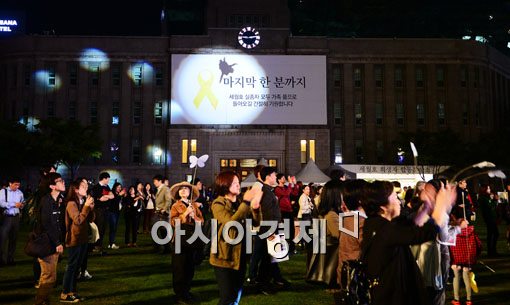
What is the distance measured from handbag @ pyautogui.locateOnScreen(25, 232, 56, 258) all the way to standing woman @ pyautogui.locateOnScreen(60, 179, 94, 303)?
0.65 metres

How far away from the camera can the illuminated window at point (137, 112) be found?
5374cm

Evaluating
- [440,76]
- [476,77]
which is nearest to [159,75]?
[440,76]

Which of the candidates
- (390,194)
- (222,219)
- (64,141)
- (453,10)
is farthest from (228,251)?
(453,10)

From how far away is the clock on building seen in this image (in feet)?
169

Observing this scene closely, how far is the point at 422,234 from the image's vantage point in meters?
3.54

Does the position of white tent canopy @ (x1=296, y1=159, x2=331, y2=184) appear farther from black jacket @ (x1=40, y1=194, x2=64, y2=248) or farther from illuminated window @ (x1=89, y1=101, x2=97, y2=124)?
illuminated window @ (x1=89, y1=101, x2=97, y2=124)

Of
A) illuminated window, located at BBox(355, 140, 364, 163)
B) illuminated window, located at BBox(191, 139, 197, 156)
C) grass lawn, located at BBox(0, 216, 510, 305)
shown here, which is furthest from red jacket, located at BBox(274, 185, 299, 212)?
illuminated window, located at BBox(355, 140, 364, 163)

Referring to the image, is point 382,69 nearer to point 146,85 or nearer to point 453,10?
point 146,85

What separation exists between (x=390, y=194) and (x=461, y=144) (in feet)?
159

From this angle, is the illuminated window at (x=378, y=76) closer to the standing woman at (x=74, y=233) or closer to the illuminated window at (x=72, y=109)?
the illuminated window at (x=72, y=109)

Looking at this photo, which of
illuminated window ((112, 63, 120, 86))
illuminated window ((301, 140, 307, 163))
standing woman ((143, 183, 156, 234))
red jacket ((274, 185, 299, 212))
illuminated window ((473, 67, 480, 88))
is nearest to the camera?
red jacket ((274, 185, 299, 212))

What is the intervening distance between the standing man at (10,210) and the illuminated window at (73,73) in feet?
148

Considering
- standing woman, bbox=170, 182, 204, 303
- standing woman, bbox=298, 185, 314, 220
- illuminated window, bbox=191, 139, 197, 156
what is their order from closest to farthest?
standing woman, bbox=170, 182, 204, 303 → standing woman, bbox=298, 185, 314, 220 → illuminated window, bbox=191, 139, 197, 156

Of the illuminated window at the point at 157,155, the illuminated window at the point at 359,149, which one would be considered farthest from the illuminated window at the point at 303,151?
the illuminated window at the point at 157,155
